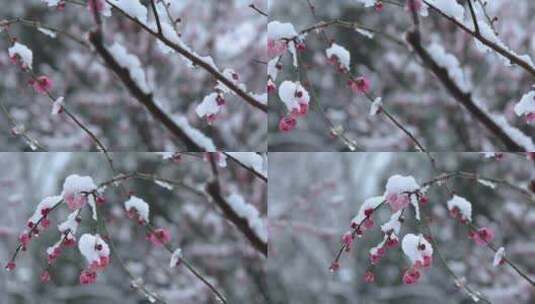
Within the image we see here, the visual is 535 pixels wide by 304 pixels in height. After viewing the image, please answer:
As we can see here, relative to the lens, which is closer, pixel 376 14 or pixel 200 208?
pixel 376 14

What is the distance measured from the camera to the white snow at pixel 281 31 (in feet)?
6.59

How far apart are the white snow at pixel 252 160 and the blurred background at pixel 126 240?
3.4 inches

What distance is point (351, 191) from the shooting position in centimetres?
223

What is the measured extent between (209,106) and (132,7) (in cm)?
32

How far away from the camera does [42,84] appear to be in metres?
2.03

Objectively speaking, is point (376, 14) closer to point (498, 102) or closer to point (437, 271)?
point (498, 102)

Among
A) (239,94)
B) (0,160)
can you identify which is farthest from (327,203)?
(0,160)

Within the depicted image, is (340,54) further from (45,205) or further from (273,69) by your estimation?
(45,205)

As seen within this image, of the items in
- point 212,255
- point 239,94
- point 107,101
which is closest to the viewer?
point 239,94

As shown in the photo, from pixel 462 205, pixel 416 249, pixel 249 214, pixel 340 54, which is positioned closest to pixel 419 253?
pixel 416 249

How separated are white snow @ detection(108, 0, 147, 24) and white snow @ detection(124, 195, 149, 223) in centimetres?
51

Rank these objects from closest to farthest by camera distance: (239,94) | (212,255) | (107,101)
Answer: (239,94)
(107,101)
(212,255)

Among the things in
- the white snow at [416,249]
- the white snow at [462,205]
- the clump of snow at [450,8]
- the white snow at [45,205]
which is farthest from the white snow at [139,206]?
the clump of snow at [450,8]

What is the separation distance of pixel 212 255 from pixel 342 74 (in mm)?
696
